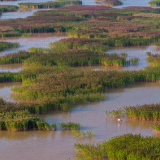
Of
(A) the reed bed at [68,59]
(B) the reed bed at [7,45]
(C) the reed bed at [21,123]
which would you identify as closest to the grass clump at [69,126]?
(C) the reed bed at [21,123]

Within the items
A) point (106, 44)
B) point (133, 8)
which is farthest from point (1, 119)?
point (133, 8)

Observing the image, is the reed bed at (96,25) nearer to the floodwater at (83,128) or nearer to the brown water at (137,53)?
the brown water at (137,53)

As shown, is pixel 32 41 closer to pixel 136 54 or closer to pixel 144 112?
pixel 136 54

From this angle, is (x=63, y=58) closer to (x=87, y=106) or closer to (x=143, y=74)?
(x=143, y=74)

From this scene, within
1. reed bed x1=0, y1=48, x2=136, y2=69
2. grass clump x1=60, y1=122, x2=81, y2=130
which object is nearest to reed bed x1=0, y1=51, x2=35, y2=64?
reed bed x1=0, y1=48, x2=136, y2=69

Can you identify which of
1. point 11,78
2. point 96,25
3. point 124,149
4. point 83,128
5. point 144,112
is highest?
point 96,25

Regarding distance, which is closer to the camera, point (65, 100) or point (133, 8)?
point (65, 100)

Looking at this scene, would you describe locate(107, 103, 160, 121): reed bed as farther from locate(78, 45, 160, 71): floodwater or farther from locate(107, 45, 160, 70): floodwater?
locate(107, 45, 160, 70): floodwater

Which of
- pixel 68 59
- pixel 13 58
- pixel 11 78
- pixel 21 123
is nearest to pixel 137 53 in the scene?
pixel 68 59
